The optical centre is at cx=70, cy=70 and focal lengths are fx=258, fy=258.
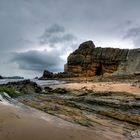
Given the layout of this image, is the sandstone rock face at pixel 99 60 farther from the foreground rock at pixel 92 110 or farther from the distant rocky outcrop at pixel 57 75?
the foreground rock at pixel 92 110

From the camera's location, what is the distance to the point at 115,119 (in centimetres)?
912

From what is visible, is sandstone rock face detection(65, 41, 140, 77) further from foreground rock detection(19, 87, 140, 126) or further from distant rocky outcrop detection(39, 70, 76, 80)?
foreground rock detection(19, 87, 140, 126)

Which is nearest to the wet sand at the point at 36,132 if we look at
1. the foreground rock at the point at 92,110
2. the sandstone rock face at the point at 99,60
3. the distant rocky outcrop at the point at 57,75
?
the foreground rock at the point at 92,110

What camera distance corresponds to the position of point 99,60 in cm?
8644

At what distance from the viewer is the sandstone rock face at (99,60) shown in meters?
81.8

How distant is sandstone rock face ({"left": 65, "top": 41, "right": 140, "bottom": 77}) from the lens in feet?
268

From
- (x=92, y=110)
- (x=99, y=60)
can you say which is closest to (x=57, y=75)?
(x=99, y=60)

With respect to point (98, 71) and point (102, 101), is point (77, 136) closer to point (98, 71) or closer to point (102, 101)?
point (102, 101)

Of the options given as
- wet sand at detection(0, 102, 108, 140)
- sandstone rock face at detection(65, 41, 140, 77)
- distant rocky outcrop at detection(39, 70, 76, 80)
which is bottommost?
wet sand at detection(0, 102, 108, 140)

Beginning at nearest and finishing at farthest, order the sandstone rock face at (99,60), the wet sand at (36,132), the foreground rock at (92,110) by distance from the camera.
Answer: the wet sand at (36,132), the foreground rock at (92,110), the sandstone rock face at (99,60)

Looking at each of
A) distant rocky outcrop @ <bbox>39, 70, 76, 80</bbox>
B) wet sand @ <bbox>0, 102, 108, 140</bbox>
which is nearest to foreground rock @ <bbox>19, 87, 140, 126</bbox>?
wet sand @ <bbox>0, 102, 108, 140</bbox>

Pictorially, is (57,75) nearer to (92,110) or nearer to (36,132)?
(92,110)

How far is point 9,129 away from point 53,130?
39.5 inches

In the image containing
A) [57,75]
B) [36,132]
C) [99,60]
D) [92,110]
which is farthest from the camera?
[99,60]
